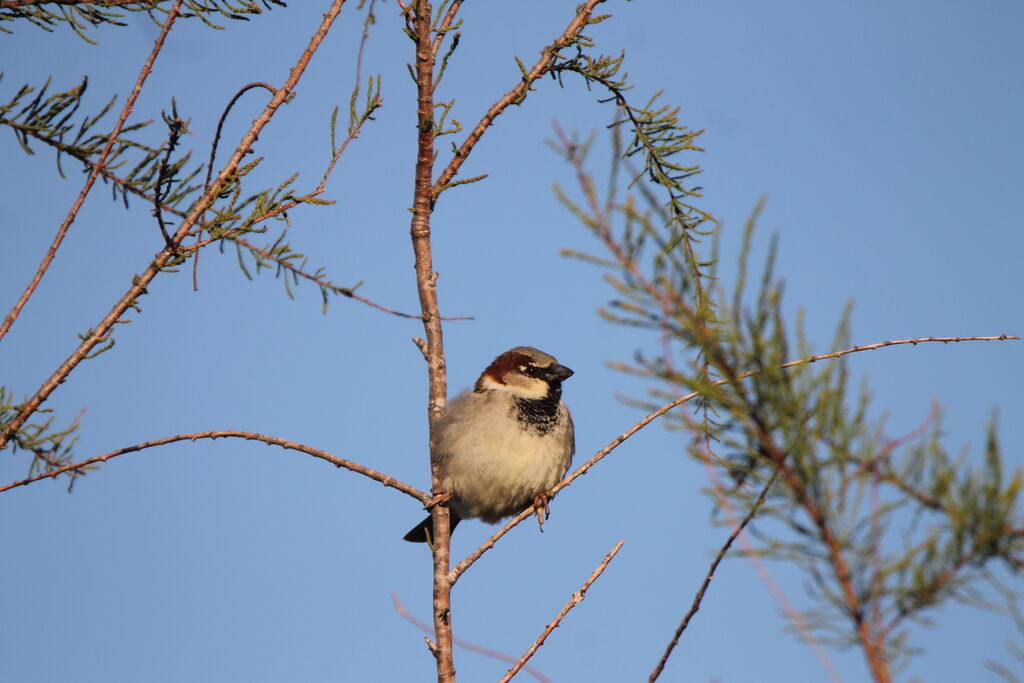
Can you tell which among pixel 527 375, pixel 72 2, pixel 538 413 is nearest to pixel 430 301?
pixel 72 2

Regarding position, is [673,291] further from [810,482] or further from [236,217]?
[236,217]

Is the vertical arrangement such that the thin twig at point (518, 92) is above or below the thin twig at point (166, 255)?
above

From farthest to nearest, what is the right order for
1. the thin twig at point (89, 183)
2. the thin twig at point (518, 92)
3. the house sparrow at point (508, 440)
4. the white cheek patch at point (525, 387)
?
the white cheek patch at point (525, 387) → the house sparrow at point (508, 440) → the thin twig at point (518, 92) → the thin twig at point (89, 183)

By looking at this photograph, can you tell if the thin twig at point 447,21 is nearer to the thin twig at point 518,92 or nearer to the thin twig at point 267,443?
the thin twig at point 518,92

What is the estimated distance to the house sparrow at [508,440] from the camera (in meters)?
4.01

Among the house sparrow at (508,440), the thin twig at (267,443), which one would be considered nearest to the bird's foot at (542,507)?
the house sparrow at (508,440)

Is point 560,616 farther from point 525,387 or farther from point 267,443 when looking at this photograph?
point 525,387

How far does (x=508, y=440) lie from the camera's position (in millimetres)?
4129

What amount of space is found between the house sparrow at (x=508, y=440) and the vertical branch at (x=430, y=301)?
2.75 feet

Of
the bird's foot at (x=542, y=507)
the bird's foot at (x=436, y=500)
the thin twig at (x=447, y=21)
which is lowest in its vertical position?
the bird's foot at (x=436, y=500)

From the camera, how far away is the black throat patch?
425cm

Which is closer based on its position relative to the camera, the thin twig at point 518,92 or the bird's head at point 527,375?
the thin twig at point 518,92

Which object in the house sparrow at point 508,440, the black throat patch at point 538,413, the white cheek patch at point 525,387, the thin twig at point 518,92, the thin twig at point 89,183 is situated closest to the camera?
the thin twig at point 89,183

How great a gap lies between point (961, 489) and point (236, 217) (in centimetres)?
183
